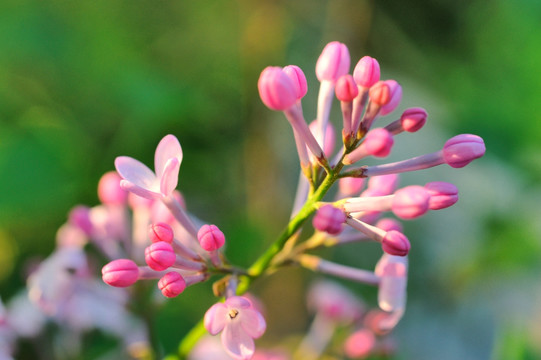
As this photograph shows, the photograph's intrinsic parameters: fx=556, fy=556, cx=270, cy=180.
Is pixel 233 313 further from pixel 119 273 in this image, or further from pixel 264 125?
pixel 264 125

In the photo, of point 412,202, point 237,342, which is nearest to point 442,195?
point 412,202

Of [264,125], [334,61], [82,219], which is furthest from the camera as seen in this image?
[264,125]

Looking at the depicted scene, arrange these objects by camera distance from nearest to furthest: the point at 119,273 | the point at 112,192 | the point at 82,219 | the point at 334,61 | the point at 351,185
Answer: the point at 119,273, the point at 334,61, the point at 351,185, the point at 82,219, the point at 112,192

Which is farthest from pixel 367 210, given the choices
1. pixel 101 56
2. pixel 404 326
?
pixel 404 326

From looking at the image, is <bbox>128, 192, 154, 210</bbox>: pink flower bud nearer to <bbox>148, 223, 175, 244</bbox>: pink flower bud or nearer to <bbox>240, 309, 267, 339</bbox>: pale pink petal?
<bbox>148, 223, 175, 244</bbox>: pink flower bud

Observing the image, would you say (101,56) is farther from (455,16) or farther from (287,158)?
(455,16)

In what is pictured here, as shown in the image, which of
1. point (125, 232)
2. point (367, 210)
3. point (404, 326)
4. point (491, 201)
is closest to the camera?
point (367, 210)

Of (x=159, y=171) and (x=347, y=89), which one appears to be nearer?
(x=347, y=89)
